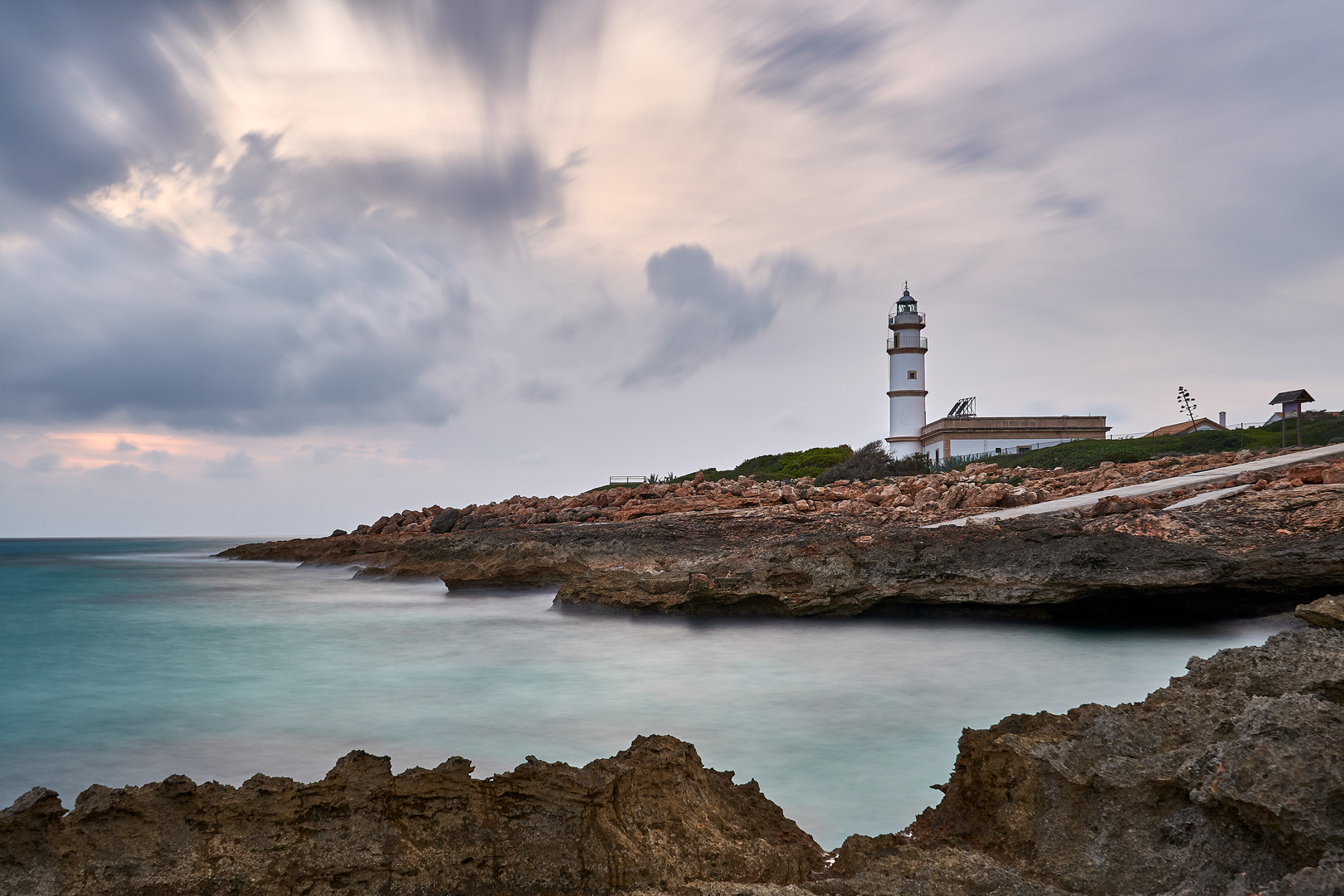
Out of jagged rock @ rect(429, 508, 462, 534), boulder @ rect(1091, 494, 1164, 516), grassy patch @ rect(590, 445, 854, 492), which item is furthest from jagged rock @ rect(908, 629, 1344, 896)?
grassy patch @ rect(590, 445, 854, 492)

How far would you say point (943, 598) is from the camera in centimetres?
839

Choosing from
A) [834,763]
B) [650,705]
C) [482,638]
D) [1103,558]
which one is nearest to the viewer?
[834,763]

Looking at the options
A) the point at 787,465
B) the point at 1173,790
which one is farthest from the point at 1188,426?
the point at 1173,790

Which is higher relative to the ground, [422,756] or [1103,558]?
[1103,558]

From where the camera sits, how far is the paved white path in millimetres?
10578

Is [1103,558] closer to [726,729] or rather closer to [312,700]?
[726,729]

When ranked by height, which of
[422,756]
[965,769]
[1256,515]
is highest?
[1256,515]

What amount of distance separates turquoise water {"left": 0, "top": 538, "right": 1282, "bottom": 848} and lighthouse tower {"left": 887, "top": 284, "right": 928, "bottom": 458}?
33.6 metres

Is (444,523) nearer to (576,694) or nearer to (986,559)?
(576,694)

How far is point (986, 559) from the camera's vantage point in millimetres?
8242

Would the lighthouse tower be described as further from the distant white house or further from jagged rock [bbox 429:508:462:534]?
jagged rock [bbox 429:508:462:534]

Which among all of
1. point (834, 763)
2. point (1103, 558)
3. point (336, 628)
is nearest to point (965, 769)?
point (834, 763)

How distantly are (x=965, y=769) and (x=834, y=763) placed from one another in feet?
6.85

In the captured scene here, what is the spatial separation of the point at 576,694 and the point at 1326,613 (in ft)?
17.4
